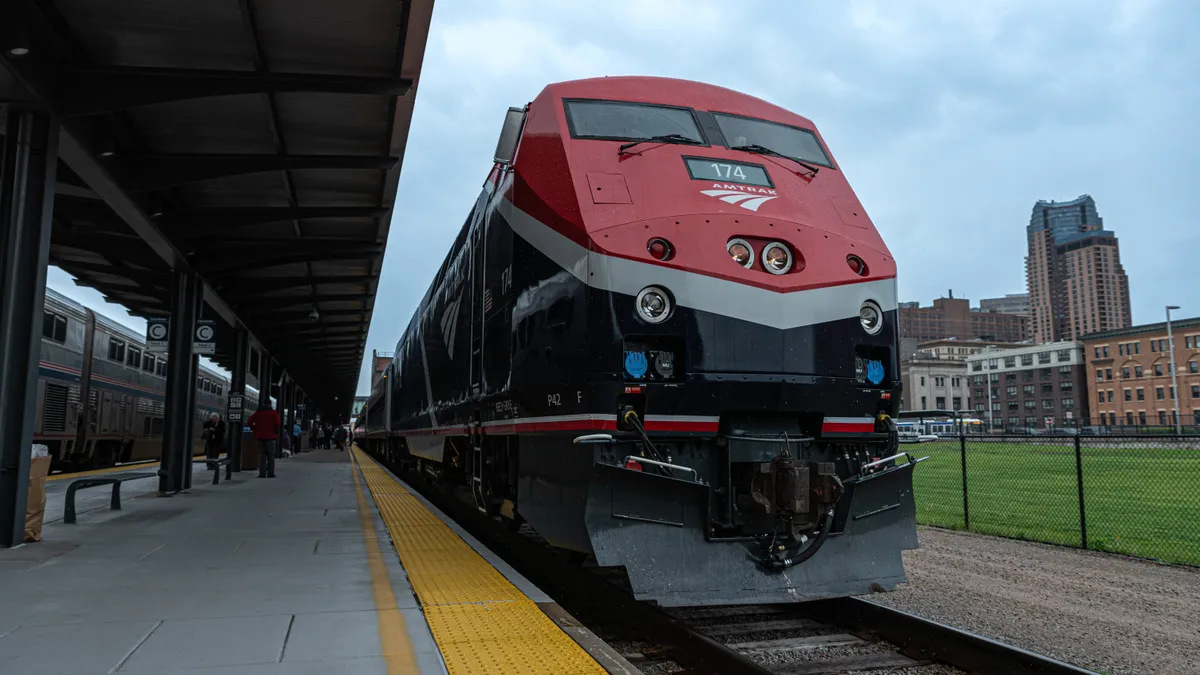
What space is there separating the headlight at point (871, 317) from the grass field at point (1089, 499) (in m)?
1.90

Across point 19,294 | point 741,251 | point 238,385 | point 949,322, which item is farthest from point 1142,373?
point 949,322

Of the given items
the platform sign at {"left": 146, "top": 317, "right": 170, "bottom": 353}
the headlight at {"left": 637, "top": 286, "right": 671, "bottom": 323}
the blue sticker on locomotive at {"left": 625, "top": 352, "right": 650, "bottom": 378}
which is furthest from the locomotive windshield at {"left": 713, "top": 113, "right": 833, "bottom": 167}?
the platform sign at {"left": 146, "top": 317, "right": 170, "bottom": 353}

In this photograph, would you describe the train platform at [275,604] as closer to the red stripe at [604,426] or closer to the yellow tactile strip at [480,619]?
the yellow tactile strip at [480,619]

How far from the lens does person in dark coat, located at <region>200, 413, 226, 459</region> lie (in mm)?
28312

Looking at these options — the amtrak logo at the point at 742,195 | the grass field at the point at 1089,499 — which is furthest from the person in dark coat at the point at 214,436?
the amtrak logo at the point at 742,195

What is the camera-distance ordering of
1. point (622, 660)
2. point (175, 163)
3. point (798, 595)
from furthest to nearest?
point (175, 163), point (798, 595), point (622, 660)

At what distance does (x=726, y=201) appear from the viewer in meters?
5.28

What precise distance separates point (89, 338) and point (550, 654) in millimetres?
20075

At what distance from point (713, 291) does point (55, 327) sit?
17.8 metres

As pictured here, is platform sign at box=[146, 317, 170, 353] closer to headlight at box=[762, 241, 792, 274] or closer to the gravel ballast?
headlight at box=[762, 241, 792, 274]

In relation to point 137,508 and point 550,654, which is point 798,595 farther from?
point 137,508

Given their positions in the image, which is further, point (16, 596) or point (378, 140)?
point (378, 140)

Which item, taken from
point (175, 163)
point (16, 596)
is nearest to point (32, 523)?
point (16, 596)

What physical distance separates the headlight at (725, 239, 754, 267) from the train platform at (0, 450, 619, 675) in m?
2.40
